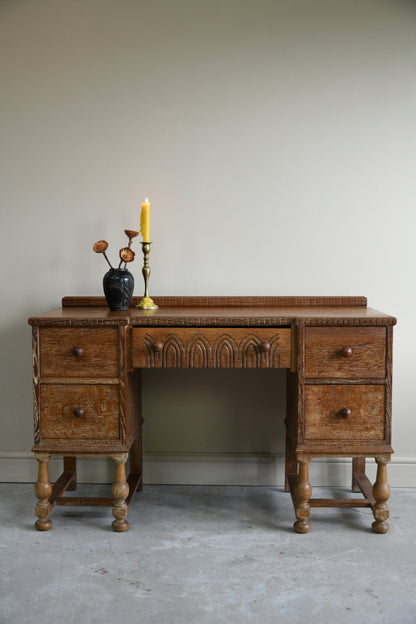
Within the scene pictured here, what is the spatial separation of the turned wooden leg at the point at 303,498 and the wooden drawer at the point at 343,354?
38cm

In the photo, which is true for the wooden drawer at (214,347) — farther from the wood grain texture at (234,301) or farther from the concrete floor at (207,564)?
the concrete floor at (207,564)

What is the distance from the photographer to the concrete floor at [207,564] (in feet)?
5.67

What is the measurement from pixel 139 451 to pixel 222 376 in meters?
0.52

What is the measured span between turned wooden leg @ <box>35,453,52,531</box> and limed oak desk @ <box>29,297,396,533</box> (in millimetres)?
63

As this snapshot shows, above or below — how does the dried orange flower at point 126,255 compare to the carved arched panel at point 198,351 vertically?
above

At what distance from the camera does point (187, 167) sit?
2.66m

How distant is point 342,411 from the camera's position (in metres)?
2.19

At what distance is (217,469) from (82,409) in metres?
0.83

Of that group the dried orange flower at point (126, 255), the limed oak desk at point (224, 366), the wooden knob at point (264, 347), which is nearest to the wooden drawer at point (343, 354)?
the limed oak desk at point (224, 366)

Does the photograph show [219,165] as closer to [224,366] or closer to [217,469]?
[224,366]

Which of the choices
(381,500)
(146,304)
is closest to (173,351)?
(146,304)

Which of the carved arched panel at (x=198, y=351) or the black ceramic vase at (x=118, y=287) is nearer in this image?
the carved arched panel at (x=198, y=351)

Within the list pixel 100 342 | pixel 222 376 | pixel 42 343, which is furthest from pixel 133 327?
pixel 222 376

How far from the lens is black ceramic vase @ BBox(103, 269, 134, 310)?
2336 mm
